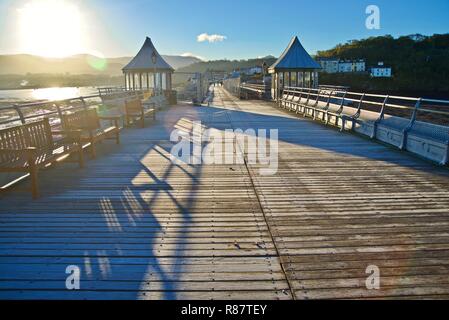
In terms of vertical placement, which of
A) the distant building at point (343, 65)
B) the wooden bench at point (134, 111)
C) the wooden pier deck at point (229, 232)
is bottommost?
the wooden pier deck at point (229, 232)

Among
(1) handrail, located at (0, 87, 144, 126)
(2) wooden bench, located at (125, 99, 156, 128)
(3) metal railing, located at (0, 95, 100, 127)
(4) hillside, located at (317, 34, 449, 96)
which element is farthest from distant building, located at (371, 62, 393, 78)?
(1) handrail, located at (0, 87, 144, 126)

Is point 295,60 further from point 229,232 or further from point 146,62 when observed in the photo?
point 229,232

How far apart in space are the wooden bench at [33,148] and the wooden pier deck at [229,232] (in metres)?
0.43

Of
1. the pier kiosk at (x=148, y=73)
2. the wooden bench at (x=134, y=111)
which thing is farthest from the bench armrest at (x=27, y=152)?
the pier kiosk at (x=148, y=73)

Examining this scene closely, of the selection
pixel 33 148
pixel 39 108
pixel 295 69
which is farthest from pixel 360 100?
pixel 295 69

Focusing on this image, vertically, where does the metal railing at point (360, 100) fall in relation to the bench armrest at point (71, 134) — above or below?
above

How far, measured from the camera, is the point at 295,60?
96.7ft

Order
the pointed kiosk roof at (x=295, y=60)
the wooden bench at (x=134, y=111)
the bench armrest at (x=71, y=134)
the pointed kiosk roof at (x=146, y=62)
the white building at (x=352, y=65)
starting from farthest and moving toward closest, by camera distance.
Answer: the white building at (x=352, y=65) → the pointed kiosk roof at (x=295, y=60) → the pointed kiosk roof at (x=146, y=62) → the wooden bench at (x=134, y=111) → the bench armrest at (x=71, y=134)

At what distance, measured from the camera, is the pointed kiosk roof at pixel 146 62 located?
2680 centimetres

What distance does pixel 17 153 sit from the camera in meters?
6.21

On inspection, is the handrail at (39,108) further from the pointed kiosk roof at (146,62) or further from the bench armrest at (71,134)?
the pointed kiosk roof at (146,62)
